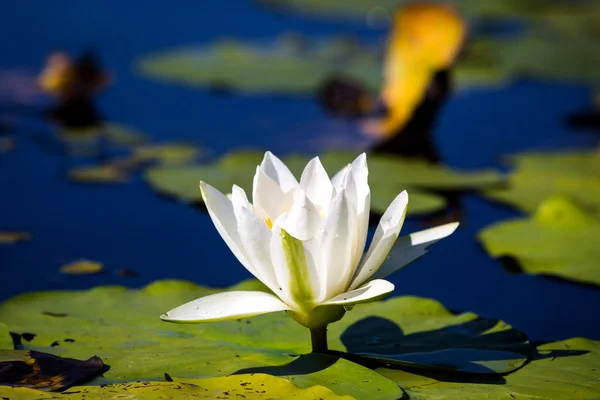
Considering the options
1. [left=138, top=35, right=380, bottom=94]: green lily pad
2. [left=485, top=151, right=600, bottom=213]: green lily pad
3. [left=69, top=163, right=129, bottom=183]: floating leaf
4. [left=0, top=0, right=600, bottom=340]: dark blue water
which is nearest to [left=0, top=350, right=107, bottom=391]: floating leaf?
[left=0, top=0, right=600, bottom=340]: dark blue water

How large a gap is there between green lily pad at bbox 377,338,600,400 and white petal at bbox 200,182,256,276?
0.44m

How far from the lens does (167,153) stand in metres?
4.27

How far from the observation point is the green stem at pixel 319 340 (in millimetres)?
1890

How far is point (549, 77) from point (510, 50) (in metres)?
0.58

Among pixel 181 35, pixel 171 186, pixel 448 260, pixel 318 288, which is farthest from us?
pixel 181 35

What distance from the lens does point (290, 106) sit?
5.34 metres

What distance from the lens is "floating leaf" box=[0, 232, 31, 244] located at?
3.11 m

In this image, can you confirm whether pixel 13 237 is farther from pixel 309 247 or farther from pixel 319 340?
pixel 309 247

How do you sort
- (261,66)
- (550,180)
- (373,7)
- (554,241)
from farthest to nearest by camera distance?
(373,7)
(261,66)
(550,180)
(554,241)

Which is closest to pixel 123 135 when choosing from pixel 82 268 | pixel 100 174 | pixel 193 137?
pixel 193 137

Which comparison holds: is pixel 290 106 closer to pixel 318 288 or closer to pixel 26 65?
pixel 26 65

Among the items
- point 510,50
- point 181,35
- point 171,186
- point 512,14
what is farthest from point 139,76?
point 512,14

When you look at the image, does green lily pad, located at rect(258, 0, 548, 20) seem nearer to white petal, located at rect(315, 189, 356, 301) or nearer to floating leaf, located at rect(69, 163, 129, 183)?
floating leaf, located at rect(69, 163, 129, 183)

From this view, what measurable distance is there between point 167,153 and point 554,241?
212 cm
